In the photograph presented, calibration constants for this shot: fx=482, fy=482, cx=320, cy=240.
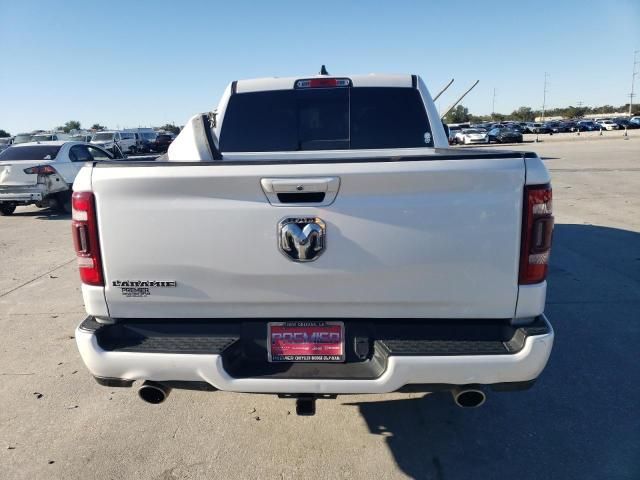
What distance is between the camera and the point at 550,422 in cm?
311

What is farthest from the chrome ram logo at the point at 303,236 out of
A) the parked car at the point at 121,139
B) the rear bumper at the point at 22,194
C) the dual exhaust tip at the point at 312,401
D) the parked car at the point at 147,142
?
the parked car at the point at 147,142

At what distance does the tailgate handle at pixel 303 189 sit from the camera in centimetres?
217

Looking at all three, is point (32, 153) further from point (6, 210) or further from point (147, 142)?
point (147, 142)

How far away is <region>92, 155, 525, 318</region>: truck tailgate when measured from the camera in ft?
7.07

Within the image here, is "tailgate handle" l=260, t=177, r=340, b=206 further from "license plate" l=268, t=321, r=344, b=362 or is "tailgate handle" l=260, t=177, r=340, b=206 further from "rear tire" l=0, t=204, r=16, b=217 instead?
"rear tire" l=0, t=204, r=16, b=217

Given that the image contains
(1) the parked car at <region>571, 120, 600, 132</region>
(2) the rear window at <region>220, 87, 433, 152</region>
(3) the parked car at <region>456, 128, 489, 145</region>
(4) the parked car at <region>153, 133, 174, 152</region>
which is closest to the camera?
(2) the rear window at <region>220, 87, 433, 152</region>

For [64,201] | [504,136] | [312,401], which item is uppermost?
[504,136]

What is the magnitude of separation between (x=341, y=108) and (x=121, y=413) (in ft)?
9.87

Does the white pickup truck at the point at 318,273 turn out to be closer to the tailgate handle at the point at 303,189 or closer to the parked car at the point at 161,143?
the tailgate handle at the point at 303,189

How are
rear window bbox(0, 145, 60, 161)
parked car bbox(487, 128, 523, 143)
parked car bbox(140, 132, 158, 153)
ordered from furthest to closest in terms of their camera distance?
1. parked car bbox(487, 128, 523, 143)
2. parked car bbox(140, 132, 158, 153)
3. rear window bbox(0, 145, 60, 161)

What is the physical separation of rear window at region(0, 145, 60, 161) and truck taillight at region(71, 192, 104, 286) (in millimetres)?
10735

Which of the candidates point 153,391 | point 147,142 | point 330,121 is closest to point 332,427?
point 153,391

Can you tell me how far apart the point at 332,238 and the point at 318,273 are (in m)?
0.18

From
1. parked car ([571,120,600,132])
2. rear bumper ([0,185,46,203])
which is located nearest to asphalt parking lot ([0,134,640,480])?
rear bumper ([0,185,46,203])
